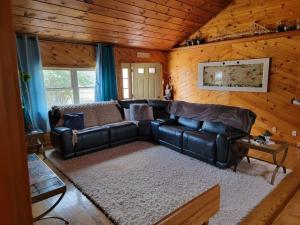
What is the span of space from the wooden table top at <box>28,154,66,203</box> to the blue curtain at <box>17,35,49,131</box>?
2.18 meters

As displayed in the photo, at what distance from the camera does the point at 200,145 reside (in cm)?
346

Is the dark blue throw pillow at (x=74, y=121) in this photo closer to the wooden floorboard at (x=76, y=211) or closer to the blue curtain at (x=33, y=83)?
the blue curtain at (x=33, y=83)

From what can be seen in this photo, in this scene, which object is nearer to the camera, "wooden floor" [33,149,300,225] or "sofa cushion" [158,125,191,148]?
"wooden floor" [33,149,300,225]

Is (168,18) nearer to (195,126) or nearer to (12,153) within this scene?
(195,126)

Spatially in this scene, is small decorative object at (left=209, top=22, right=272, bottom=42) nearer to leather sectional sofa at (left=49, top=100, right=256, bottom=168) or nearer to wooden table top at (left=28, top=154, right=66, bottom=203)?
leather sectional sofa at (left=49, top=100, right=256, bottom=168)

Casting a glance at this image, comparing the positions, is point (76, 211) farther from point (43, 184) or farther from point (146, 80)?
point (146, 80)

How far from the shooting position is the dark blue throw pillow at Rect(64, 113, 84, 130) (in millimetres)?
4020

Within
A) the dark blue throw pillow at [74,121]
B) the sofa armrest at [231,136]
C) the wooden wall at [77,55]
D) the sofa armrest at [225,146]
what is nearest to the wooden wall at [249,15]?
the wooden wall at [77,55]

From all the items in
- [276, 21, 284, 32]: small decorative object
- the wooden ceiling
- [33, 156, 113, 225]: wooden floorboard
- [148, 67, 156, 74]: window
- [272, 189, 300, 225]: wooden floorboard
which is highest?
the wooden ceiling

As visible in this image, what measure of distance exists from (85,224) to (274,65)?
4540mm

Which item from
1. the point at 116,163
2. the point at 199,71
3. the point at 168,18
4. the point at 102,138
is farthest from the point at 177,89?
the point at 116,163

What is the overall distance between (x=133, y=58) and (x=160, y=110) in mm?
1976

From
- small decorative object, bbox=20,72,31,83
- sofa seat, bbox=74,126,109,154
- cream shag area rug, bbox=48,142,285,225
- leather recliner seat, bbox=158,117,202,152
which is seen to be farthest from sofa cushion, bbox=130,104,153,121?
small decorative object, bbox=20,72,31,83

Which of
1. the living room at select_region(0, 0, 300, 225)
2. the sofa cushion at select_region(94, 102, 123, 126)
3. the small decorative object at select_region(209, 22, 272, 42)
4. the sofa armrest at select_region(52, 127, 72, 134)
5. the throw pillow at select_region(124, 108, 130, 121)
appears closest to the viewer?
the living room at select_region(0, 0, 300, 225)
